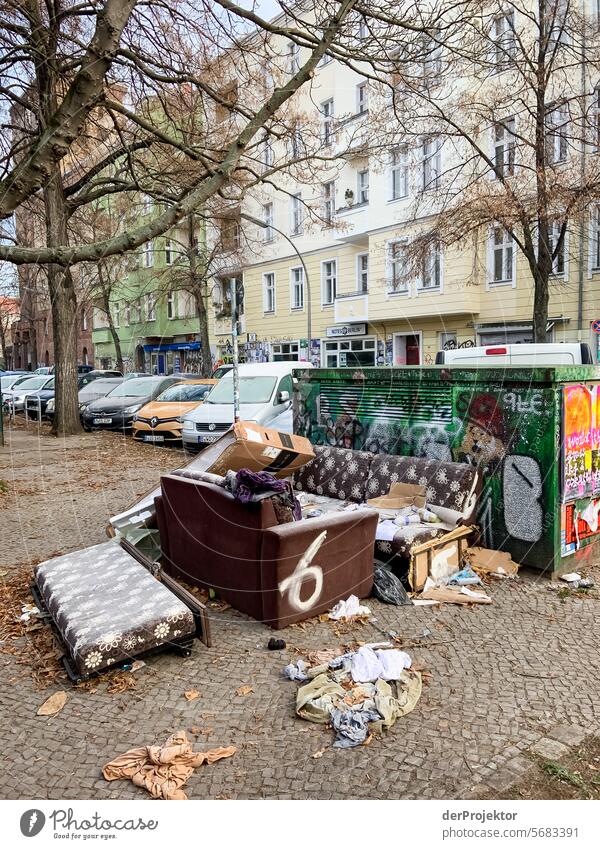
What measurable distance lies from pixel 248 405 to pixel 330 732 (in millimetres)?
9663

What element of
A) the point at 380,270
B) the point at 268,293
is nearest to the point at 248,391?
the point at 380,270

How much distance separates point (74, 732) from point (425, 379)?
4.16 m

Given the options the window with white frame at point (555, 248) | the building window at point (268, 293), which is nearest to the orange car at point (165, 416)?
the window with white frame at point (555, 248)

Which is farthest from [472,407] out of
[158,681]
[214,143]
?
[214,143]

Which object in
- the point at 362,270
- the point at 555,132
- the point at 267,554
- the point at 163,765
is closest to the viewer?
the point at 163,765

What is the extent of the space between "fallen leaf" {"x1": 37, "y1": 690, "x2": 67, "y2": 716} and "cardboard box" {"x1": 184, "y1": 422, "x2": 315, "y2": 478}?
262 cm

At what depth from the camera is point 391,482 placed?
5988 millimetres

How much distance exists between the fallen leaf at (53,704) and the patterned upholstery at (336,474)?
11.1 ft

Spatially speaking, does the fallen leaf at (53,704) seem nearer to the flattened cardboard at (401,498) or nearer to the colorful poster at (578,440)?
the flattened cardboard at (401,498)

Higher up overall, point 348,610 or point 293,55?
point 293,55

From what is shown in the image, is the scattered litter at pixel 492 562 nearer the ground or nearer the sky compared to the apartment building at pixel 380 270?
nearer the ground

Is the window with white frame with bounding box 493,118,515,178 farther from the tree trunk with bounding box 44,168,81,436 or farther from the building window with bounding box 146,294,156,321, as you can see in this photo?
the building window with bounding box 146,294,156,321

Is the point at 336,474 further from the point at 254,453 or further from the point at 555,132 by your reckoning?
the point at 555,132

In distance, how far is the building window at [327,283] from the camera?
92.2ft
